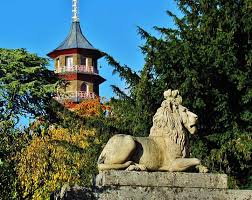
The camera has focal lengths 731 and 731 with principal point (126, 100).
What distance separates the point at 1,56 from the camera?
44875 mm

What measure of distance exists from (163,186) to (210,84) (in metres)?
12.3

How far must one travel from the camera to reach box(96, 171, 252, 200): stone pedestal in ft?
37.6

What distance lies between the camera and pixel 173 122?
1242 centimetres

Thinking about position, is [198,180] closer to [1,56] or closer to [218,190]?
[218,190]

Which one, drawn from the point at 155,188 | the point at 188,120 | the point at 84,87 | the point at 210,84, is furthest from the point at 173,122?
the point at 84,87

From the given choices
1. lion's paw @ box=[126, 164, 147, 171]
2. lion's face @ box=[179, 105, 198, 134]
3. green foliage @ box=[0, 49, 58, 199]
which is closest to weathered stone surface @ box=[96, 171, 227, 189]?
lion's paw @ box=[126, 164, 147, 171]

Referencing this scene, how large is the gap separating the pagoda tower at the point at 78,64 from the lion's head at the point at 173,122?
58.1 meters

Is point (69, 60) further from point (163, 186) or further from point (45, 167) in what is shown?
point (163, 186)

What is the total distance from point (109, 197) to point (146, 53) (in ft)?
45.6

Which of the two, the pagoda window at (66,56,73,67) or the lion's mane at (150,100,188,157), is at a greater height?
the pagoda window at (66,56,73,67)

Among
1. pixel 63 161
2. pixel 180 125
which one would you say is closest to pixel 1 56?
pixel 63 161

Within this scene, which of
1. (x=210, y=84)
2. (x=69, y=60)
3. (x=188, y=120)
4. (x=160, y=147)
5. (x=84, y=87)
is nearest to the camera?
(x=160, y=147)

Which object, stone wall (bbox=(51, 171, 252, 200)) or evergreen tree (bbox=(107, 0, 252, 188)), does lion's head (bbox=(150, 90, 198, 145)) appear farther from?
evergreen tree (bbox=(107, 0, 252, 188))

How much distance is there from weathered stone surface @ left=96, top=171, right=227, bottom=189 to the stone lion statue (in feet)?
0.55
